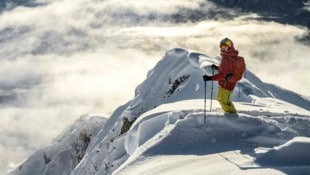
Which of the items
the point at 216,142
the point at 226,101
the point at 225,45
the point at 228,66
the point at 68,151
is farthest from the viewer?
the point at 68,151

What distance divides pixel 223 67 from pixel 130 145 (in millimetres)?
4111

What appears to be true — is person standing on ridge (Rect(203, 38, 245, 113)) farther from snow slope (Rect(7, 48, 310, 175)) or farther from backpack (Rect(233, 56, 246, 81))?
snow slope (Rect(7, 48, 310, 175))

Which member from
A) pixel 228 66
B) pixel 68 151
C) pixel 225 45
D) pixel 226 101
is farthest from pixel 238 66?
pixel 68 151

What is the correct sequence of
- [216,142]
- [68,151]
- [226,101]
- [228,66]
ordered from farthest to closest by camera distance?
1. [68,151]
2. [226,101]
3. [228,66]
4. [216,142]

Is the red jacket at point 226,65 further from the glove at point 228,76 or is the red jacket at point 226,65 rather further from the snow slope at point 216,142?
the snow slope at point 216,142

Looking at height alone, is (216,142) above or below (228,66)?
below

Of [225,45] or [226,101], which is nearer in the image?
[225,45]

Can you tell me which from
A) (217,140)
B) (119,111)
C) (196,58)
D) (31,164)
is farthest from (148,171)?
(31,164)

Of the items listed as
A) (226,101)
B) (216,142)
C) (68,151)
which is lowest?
(68,151)

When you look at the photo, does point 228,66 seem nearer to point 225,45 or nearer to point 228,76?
point 228,76

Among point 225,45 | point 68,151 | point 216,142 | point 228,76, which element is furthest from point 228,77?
point 68,151

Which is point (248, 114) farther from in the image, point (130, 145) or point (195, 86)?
point (195, 86)

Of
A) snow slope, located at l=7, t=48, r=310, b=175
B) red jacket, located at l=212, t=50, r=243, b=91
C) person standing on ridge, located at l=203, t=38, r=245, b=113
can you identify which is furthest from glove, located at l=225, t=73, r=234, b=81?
snow slope, located at l=7, t=48, r=310, b=175

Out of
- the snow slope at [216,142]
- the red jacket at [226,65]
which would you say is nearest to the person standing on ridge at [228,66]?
the red jacket at [226,65]
